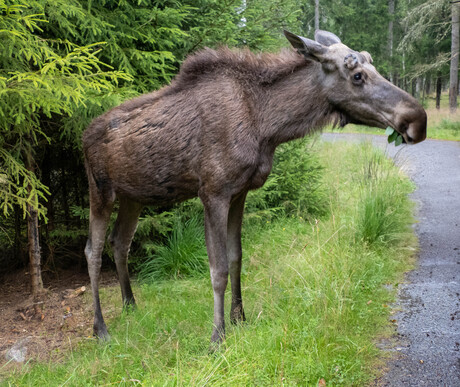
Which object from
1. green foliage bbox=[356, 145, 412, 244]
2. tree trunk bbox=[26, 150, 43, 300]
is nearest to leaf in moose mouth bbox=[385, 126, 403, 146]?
green foliage bbox=[356, 145, 412, 244]

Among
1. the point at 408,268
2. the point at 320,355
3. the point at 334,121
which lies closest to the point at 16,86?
the point at 334,121

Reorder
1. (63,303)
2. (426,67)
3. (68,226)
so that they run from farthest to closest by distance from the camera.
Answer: (426,67) → (68,226) → (63,303)

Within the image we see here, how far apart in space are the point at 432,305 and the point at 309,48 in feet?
9.97

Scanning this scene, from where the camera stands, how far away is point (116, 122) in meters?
4.89

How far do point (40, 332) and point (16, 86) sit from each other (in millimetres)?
2598

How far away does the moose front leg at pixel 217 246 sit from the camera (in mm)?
4203

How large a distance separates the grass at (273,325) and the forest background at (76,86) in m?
1.24

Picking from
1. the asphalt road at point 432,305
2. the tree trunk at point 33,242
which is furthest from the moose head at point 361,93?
the tree trunk at point 33,242

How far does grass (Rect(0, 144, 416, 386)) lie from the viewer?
3781mm

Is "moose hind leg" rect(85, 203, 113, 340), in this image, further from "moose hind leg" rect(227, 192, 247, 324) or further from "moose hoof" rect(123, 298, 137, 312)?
"moose hind leg" rect(227, 192, 247, 324)

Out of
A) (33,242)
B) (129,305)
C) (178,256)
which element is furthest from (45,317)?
(178,256)

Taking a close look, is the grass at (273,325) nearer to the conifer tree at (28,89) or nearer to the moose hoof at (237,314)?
the moose hoof at (237,314)

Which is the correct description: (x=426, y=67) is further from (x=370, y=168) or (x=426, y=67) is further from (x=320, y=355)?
(x=320, y=355)

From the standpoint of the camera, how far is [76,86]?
5148mm
